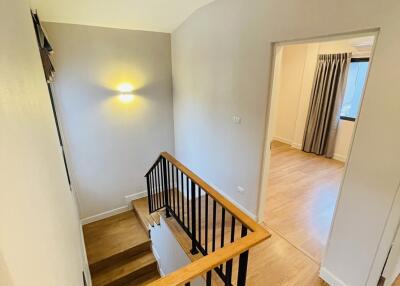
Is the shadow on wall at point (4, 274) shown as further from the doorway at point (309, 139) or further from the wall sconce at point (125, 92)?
the wall sconce at point (125, 92)

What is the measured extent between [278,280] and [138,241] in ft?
8.31

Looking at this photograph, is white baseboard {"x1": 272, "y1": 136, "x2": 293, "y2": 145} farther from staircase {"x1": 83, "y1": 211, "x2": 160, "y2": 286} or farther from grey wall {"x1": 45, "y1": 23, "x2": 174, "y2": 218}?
staircase {"x1": 83, "y1": 211, "x2": 160, "y2": 286}

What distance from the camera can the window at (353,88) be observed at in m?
4.32

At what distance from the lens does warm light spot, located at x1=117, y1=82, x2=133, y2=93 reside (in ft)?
12.6

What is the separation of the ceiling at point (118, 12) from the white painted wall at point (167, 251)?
9.99ft

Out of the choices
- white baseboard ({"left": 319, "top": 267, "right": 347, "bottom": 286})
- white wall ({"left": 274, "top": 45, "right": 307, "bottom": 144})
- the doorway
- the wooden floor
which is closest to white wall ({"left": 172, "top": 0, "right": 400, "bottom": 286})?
white baseboard ({"left": 319, "top": 267, "right": 347, "bottom": 286})

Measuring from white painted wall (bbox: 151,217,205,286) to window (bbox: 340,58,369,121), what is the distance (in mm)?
4369

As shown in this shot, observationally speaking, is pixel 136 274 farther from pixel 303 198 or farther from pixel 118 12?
pixel 118 12

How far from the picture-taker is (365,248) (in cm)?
174

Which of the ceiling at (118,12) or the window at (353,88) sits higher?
the ceiling at (118,12)

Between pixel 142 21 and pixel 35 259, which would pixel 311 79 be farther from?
pixel 35 259

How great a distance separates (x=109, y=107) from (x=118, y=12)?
153cm

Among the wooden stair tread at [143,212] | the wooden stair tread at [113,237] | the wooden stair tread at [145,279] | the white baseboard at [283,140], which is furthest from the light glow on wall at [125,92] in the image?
the white baseboard at [283,140]

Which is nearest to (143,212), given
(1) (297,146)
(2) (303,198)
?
(2) (303,198)
